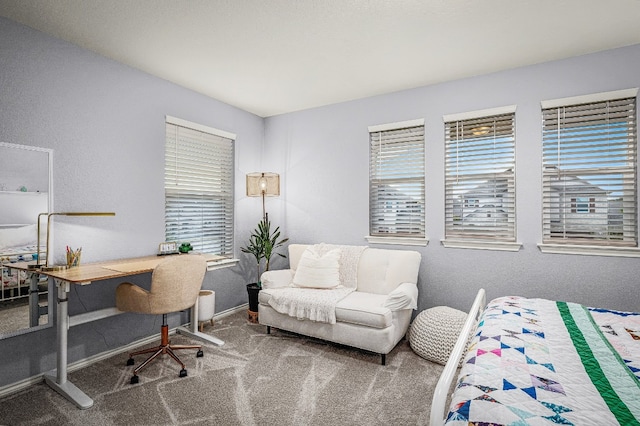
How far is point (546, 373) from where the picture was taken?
1.36 metres

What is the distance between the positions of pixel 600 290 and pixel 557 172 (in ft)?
3.62

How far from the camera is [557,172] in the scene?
3113mm

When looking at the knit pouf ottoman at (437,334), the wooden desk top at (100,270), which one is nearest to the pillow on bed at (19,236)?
the wooden desk top at (100,270)

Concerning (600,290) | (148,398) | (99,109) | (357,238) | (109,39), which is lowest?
(148,398)

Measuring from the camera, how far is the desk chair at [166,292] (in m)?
2.66

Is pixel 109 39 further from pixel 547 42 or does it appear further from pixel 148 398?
pixel 547 42

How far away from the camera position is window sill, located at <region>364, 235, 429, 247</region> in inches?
146

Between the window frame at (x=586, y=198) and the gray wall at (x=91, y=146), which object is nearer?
the gray wall at (x=91, y=146)

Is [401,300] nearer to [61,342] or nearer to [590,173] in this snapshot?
[590,173]

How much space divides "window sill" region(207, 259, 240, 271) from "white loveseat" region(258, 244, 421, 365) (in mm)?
797

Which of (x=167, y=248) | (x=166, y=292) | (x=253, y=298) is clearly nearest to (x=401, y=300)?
(x=253, y=298)

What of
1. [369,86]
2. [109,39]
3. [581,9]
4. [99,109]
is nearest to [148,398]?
[99,109]

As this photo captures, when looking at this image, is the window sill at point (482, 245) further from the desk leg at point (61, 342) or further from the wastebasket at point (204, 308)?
the desk leg at point (61, 342)

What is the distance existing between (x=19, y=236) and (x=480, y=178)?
4072 mm
